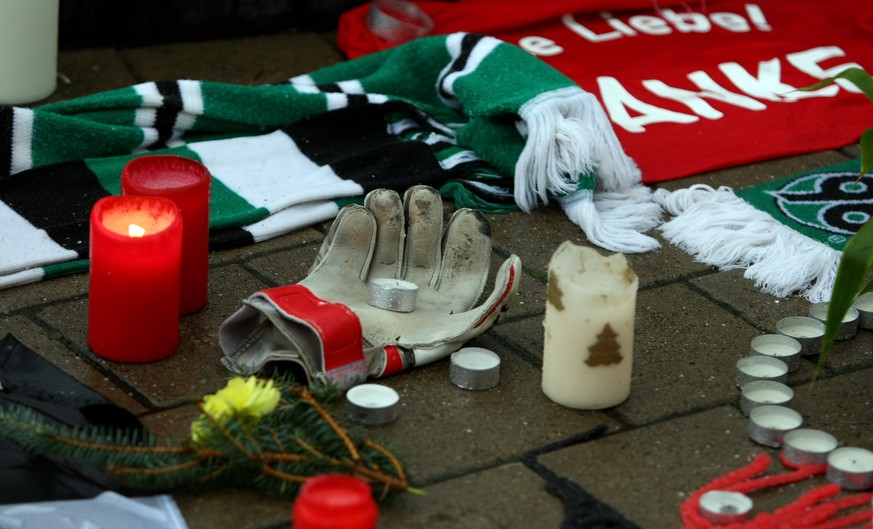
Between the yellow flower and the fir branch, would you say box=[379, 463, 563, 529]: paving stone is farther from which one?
the yellow flower

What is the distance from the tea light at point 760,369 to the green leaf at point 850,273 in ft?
0.61

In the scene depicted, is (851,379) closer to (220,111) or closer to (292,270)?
(292,270)

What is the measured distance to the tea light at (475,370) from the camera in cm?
187

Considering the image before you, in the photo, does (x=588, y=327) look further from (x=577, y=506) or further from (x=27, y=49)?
(x=27, y=49)

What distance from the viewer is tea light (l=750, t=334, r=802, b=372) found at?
1.95 meters

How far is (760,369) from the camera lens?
1907 millimetres

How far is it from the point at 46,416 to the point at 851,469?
3.50 feet

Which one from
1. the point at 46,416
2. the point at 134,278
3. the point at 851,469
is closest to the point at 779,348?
the point at 851,469

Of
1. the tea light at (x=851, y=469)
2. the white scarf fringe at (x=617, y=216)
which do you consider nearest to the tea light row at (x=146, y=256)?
the white scarf fringe at (x=617, y=216)

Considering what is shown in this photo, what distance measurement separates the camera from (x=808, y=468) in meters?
1.69

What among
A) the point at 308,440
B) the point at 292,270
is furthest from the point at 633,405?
the point at 292,270

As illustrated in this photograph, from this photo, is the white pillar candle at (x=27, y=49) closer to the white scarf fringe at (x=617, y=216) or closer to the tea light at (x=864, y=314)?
the white scarf fringe at (x=617, y=216)

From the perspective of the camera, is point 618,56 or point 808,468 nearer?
point 808,468

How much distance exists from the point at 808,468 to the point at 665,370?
1.06ft
